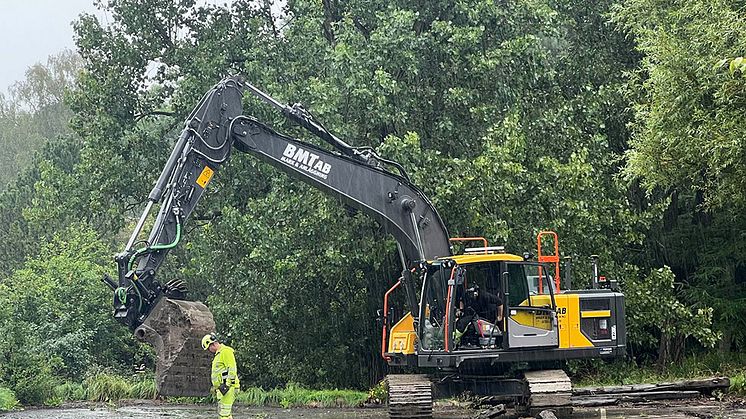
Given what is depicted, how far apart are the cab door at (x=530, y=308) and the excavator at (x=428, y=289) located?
0.02 meters

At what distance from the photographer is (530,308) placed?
1315 cm

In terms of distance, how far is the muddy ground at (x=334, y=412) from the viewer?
1446cm

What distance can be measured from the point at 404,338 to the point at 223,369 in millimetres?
3399

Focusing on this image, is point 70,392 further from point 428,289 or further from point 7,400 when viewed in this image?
point 428,289

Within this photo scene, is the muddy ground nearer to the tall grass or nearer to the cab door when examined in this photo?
the tall grass

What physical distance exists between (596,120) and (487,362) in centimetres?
947

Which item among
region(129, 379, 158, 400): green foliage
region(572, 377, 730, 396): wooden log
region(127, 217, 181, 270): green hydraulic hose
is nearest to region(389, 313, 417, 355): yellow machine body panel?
region(127, 217, 181, 270): green hydraulic hose

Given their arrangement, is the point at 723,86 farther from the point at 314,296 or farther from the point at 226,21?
the point at 226,21

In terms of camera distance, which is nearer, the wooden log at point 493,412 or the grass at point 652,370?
the wooden log at point 493,412

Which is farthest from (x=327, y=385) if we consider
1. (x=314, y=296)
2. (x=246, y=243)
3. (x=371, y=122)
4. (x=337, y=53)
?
(x=337, y=53)

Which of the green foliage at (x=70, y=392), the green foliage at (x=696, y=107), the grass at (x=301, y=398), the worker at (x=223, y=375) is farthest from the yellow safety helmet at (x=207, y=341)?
the green foliage at (x=70, y=392)

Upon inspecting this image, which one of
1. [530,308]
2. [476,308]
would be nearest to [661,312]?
[530,308]

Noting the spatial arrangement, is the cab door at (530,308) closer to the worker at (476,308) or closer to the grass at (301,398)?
the worker at (476,308)

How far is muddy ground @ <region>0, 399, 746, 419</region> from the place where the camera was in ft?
47.4
